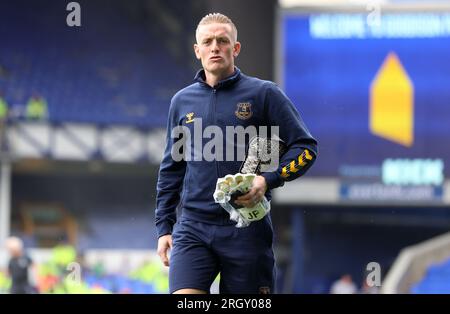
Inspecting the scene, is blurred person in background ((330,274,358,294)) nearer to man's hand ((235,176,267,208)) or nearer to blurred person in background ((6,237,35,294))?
Answer: blurred person in background ((6,237,35,294))

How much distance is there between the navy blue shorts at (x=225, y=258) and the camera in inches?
135

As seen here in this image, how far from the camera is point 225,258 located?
11.4ft

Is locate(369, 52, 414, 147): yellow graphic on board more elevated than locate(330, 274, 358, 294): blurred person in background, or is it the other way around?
locate(369, 52, 414, 147): yellow graphic on board

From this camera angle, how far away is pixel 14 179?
18.2 m

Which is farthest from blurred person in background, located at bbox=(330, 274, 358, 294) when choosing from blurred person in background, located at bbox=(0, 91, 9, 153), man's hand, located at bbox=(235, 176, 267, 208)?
man's hand, located at bbox=(235, 176, 267, 208)

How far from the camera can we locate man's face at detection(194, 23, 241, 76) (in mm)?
3498

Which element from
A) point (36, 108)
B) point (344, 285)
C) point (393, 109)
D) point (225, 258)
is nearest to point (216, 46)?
point (225, 258)

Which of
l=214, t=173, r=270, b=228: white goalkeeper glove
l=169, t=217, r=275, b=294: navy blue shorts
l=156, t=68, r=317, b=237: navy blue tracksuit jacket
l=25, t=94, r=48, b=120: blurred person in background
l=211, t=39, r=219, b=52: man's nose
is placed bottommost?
l=169, t=217, r=275, b=294: navy blue shorts

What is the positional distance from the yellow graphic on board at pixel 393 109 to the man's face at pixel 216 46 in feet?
40.3

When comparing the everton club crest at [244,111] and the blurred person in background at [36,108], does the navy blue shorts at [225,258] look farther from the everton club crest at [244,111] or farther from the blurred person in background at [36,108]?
the blurred person in background at [36,108]

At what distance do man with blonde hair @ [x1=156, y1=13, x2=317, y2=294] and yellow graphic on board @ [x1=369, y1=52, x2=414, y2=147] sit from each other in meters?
12.3

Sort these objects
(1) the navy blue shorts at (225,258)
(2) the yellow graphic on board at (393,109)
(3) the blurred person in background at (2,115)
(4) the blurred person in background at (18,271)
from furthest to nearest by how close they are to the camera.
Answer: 1. (3) the blurred person in background at (2,115)
2. (2) the yellow graphic on board at (393,109)
3. (4) the blurred person in background at (18,271)
4. (1) the navy blue shorts at (225,258)

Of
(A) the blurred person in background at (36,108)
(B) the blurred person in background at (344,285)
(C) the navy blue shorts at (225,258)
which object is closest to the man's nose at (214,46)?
(C) the navy blue shorts at (225,258)
